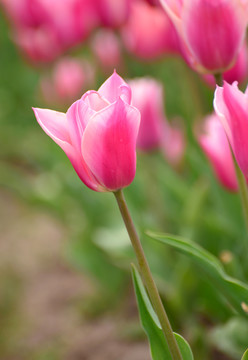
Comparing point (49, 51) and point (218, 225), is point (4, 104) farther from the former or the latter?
point (218, 225)

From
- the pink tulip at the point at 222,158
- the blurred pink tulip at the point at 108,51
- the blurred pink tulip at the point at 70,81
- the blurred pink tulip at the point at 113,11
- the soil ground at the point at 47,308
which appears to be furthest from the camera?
the blurred pink tulip at the point at 70,81

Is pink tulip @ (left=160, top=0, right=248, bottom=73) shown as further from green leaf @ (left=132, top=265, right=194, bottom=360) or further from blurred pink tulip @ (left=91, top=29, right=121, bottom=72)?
blurred pink tulip @ (left=91, top=29, right=121, bottom=72)

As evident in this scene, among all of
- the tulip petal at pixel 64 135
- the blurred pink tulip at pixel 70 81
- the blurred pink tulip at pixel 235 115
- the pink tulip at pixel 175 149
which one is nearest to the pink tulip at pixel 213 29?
the blurred pink tulip at pixel 235 115

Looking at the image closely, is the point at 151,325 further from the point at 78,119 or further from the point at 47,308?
the point at 47,308

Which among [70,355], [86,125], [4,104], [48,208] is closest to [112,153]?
[86,125]

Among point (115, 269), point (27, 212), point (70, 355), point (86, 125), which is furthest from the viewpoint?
point (27, 212)

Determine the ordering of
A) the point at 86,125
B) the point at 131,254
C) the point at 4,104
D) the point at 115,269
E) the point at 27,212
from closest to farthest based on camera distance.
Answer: the point at 86,125 → the point at 131,254 → the point at 115,269 → the point at 27,212 → the point at 4,104

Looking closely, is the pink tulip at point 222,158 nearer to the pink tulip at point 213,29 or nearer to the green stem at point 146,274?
the pink tulip at point 213,29

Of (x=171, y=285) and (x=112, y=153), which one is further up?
(x=112, y=153)
